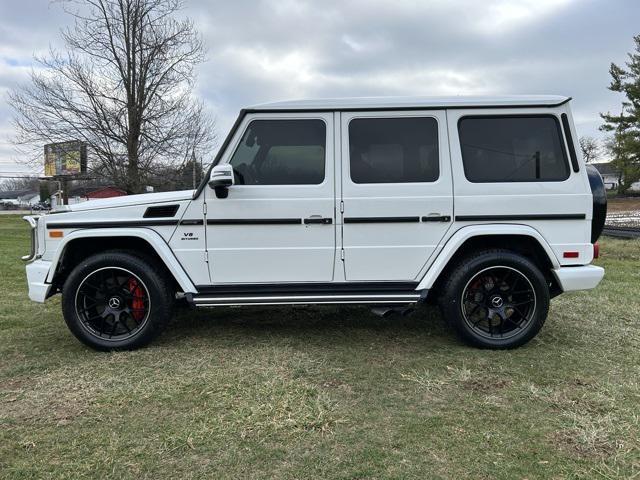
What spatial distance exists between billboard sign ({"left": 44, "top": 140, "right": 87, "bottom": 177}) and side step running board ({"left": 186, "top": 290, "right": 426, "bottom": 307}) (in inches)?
534

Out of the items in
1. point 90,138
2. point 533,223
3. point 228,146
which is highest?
point 90,138

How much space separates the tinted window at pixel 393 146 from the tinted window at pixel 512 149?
0.92ft

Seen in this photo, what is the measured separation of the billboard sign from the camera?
15406 mm

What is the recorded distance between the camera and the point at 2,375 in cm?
362

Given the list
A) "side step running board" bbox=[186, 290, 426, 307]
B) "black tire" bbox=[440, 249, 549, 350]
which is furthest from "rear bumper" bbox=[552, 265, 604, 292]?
"side step running board" bbox=[186, 290, 426, 307]

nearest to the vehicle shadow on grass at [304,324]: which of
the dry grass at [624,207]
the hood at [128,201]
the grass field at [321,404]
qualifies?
the grass field at [321,404]

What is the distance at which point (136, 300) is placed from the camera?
163 inches

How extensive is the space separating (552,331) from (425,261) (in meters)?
1.60

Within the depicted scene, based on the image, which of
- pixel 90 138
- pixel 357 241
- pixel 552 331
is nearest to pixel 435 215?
pixel 357 241

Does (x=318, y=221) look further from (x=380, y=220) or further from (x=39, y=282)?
(x=39, y=282)

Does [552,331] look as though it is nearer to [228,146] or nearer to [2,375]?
[228,146]

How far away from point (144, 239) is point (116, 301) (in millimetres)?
615

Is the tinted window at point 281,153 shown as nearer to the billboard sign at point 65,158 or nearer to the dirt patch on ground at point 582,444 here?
the dirt patch on ground at point 582,444

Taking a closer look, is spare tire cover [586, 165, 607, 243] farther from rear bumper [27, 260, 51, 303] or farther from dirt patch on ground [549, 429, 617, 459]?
rear bumper [27, 260, 51, 303]
